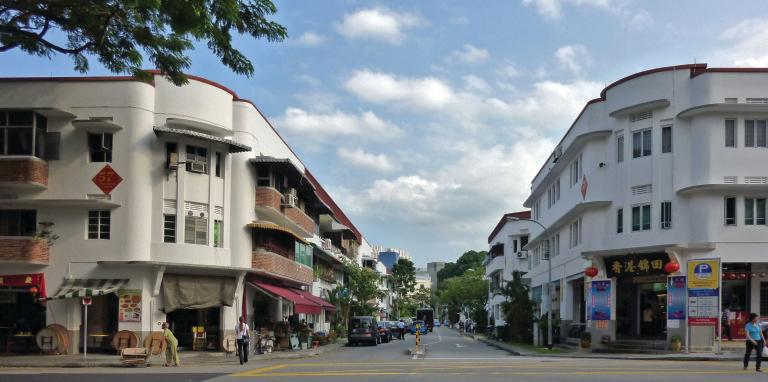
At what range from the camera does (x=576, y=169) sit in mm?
43188

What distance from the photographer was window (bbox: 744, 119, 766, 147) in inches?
1319

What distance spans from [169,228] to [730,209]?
80.7ft

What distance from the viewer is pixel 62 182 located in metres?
32.3

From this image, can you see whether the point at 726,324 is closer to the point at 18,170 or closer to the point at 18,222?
the point at 18,170

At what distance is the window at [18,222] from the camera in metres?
32.4

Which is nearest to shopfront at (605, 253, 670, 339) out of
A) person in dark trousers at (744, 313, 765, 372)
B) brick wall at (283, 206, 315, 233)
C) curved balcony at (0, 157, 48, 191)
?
person in dark trousers at (744, 313, 765, 372)

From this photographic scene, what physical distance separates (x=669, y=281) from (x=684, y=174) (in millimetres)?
4838

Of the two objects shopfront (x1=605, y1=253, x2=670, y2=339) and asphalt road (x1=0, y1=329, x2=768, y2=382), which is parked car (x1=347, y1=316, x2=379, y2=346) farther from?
asphalt road (x1=0, y1=329, x2=768, y2=382)

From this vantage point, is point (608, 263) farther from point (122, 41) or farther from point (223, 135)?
point (122, 41)

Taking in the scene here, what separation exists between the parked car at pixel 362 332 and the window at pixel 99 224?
838 inches

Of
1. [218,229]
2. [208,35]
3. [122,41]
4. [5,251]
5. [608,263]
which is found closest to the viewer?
[208,35]

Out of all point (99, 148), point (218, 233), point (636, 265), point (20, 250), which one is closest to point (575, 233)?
point (636, 265)

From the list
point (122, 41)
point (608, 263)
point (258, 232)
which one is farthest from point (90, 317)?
point (608, 263)

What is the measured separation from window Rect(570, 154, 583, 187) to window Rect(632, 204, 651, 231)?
6023 mm
